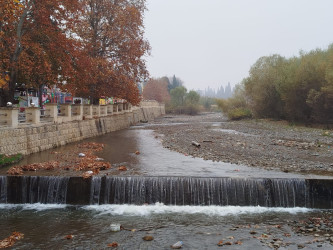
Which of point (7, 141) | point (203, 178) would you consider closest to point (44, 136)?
point (7, 141)

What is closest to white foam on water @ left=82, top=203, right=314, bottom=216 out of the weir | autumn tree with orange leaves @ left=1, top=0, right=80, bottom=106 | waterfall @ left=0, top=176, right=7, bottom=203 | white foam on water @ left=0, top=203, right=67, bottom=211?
the weir

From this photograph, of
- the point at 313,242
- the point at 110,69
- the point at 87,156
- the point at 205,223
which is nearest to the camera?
the point at 313,242

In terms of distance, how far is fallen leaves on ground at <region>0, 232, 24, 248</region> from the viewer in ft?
26.6

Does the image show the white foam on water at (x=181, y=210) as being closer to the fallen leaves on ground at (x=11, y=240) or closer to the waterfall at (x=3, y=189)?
the fallen leaves on ground at (x=11, y=240)

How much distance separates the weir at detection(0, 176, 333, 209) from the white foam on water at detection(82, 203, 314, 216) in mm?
277

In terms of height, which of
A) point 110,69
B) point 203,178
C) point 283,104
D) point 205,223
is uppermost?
point 110,69

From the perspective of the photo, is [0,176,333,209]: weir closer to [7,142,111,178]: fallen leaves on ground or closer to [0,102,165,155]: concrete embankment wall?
[7,142,111,178]: fallen leaves on ground

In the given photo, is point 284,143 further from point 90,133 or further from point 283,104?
point 283,104

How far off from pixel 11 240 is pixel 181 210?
5469 millimetres

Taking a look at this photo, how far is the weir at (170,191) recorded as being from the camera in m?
11.8

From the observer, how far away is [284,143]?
23.7 meters

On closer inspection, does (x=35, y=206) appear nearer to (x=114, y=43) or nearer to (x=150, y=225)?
(x=150, y=225)

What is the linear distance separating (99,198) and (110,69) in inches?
849

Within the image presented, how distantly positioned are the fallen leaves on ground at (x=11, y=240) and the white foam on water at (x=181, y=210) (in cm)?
277
